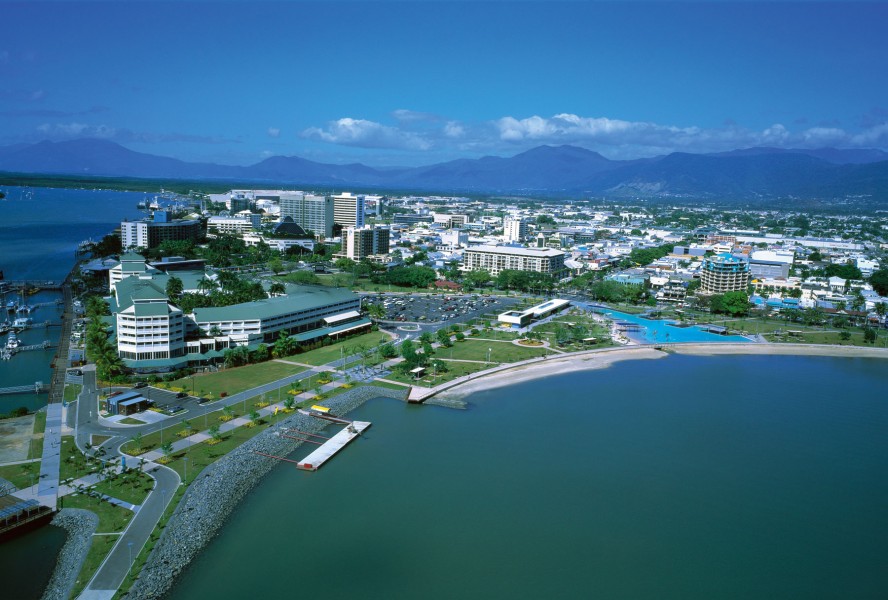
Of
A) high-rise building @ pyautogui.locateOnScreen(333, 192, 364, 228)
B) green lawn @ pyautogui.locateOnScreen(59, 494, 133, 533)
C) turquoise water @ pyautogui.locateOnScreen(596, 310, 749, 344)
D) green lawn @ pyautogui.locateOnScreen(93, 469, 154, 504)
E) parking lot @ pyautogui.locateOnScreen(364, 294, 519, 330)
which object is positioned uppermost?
high-rise building @ pyautogui.locateOnScreen(333, 192, 364, 228)

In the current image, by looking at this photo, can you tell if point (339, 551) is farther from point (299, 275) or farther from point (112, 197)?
point (112, 197)

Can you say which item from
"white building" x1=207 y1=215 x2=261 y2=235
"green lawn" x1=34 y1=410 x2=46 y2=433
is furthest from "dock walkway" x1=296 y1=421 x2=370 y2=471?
"white building" x1=207 y1=215 x2=261 y2=235

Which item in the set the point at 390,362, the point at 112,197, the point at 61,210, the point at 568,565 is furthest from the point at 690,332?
the point at 112,197

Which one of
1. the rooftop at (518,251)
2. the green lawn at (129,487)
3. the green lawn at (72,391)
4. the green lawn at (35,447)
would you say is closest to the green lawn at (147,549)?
the green lawn at (129,487)

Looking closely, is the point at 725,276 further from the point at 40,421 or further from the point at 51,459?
the point at 51,459

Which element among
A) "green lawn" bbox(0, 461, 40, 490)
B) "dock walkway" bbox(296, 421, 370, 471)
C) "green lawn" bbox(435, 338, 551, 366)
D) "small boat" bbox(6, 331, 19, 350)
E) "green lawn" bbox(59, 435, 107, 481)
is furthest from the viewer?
"green lawn" bbox(435, 338, 551, 366)

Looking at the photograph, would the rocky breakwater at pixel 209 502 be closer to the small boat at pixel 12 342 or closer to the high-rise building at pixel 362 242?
the small boat at pixel 12 342

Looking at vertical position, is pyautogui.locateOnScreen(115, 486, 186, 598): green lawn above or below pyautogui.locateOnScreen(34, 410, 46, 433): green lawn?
below

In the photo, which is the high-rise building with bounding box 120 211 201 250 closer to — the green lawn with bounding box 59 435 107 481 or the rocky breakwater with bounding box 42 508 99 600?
the green lawn with bounding box 59 435 107 481
